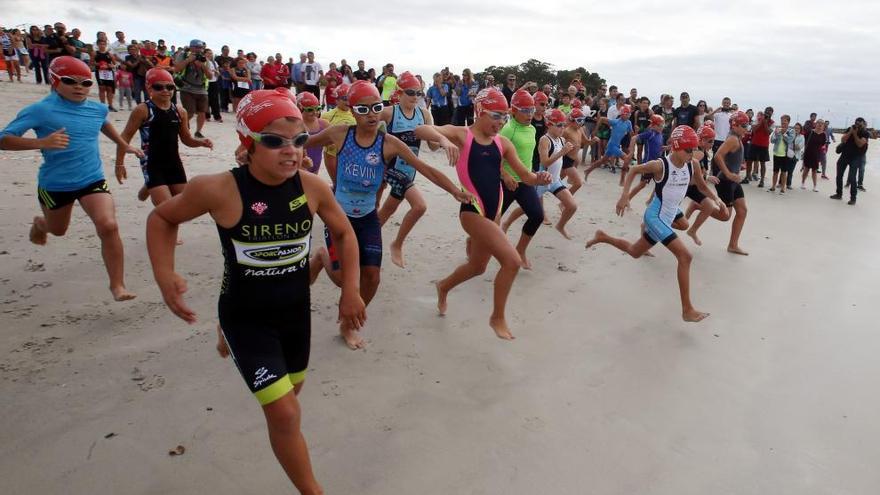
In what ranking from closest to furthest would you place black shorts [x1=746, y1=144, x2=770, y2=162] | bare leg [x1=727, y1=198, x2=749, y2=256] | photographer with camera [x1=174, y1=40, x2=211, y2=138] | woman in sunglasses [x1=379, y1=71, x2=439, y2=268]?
woman in sunglasses [x1=379, y1=71, x2=439, y2=268] < bare leg [x1=727, y1=198, x2=749, y2=256] < photographer with camera [x1=174, y1=40, x2=211, y2=138] < black shorts [x1=746, y1=144, x2=770, y2=162]

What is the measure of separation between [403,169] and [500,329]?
2.75 m

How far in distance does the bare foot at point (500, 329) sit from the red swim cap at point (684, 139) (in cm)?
285

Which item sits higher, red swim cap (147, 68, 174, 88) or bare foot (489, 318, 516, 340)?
red swim cap (147, 68, 174, 88)

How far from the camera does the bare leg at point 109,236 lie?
4496 mm

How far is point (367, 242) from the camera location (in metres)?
4.35

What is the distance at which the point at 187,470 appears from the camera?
2.89m

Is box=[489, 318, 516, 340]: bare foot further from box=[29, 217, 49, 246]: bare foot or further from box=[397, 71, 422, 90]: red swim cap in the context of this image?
box=[29, 217, 49, 246]: bare foot

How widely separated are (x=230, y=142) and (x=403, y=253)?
710 centimetres

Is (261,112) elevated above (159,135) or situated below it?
above

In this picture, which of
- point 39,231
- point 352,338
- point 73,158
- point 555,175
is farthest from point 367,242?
point 555,175

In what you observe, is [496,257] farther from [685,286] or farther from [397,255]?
[397,255]

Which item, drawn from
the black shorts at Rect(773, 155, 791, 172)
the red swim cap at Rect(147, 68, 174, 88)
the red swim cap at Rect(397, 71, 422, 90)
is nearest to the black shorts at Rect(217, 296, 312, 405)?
the red swim cap at Rect(147, 68, 174, 88)

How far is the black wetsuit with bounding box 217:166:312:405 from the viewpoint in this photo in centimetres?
244

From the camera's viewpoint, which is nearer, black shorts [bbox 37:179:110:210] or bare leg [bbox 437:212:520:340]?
bare leg [bbox 437:212:520:340]
